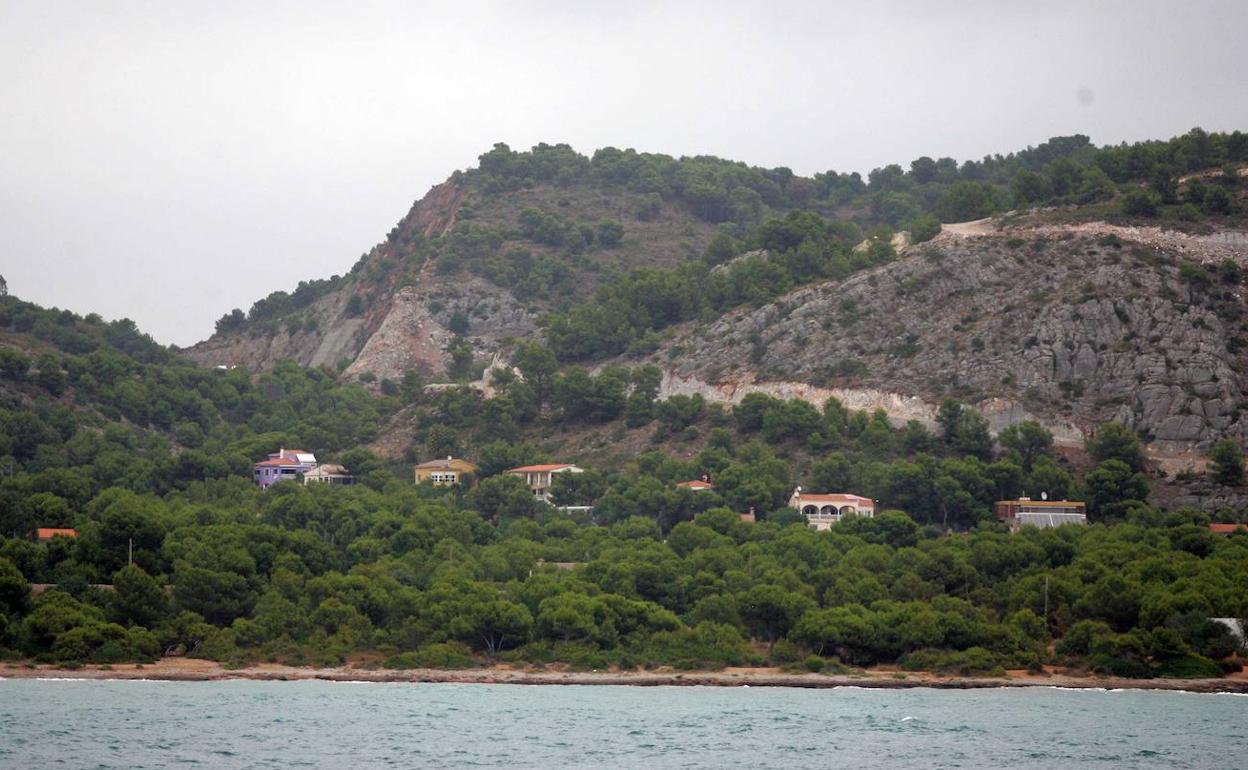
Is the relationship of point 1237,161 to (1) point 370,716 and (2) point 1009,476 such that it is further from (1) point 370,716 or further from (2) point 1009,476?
(1) point 370,716

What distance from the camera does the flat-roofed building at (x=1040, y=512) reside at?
100625mm

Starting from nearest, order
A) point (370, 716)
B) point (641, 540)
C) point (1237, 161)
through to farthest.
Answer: point (370, 716)
point (641, 540)
point (1237, 161)

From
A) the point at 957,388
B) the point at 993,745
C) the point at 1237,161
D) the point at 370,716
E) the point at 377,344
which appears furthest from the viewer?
the point at 377,344

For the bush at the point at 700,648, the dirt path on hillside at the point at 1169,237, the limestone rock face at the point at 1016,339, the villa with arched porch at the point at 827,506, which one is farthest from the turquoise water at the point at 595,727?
the dirt path on hillside at the point at 1169,237

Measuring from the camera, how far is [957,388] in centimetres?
11569

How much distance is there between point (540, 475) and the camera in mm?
116125

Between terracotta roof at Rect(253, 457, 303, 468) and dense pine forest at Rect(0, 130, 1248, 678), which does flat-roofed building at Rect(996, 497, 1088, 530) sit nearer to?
dense pine forest at Rect(0, 130, 1248, 678)

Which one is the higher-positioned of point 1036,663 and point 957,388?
point 957,388

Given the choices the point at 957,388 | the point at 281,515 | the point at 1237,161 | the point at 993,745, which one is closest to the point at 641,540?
the point at 281,515

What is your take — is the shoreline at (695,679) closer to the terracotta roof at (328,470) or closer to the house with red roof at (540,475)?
the house with red roof at (540,475)

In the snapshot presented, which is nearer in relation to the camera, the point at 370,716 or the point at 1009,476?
the point at 370,716

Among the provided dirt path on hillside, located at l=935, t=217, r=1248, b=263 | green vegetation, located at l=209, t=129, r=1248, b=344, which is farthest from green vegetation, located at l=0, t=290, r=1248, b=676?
dirt path on hillside, located at l=935, t=217, r=1248, b=263

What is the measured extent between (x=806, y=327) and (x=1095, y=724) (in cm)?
6050

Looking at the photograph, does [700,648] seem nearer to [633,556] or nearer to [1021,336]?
[633,556]
